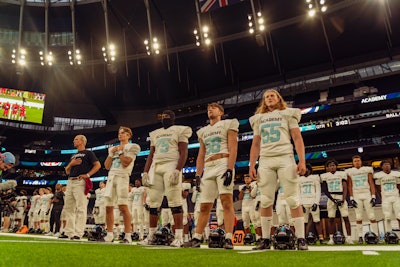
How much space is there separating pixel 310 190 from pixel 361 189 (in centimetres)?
136

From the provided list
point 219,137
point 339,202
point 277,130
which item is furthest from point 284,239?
point 339,202

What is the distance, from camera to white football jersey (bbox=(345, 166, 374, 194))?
9016 millimetres

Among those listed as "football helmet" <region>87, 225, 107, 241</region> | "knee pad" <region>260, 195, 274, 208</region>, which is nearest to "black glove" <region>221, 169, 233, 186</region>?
"knee pad" <region>260, 195, 274, 208</region>

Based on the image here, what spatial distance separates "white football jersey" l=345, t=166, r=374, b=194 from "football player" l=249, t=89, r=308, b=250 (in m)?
5.44

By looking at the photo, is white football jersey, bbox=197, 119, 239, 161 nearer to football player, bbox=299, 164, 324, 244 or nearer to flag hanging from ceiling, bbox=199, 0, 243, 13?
football player, bbox=299, 164, 324, 244

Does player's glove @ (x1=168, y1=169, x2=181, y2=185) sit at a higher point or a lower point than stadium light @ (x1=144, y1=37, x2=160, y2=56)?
lower

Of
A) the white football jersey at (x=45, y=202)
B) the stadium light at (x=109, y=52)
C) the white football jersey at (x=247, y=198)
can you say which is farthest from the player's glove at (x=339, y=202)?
the stadium light at (x=109, y=52)

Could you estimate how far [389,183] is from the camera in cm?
891

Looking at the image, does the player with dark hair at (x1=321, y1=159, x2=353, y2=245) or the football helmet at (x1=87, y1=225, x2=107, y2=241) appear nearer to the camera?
the football helmet at (x1=87, y1=225, x2=107, y2=241)

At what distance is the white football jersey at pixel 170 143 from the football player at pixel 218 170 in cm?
52

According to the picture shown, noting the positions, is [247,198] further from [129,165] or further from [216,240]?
[216,240]

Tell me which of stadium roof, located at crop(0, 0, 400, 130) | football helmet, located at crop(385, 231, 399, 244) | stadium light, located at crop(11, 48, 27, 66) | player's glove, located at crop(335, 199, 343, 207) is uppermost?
stadium roof, located at crop(0, 0, 400, 130)

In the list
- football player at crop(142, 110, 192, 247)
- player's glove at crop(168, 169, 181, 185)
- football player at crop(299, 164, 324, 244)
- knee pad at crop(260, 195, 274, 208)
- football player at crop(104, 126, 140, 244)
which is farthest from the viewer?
football player at crop(299, 164, 324, 244)

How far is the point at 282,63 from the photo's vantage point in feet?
98.8
